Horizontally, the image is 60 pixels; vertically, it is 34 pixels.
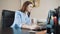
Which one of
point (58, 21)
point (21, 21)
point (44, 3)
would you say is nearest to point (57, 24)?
point (58, 21)

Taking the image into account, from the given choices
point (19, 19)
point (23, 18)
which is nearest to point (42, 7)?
point (23, 18)

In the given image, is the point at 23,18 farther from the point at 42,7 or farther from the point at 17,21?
the point at 42,7

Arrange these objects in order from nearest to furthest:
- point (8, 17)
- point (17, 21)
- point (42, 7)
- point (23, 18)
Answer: point (17, 21) < point (23, 18) < point (8, 17) < point (42, 7)

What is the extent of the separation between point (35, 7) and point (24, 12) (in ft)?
4.30

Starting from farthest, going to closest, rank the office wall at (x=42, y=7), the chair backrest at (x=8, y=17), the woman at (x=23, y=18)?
the office wall at (x=42, y=7) → the chair backrest at (x=8, y=17) → the woman at (x=23, y=18)

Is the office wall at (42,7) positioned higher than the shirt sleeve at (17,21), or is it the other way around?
the office wall at (42,7)

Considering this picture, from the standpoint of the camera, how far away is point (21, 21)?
2488 mm

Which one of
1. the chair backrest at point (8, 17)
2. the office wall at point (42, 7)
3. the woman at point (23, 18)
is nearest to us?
the woman at point (23, 18)

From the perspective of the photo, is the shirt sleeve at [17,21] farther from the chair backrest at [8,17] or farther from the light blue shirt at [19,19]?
the chair backrest at [8,17]

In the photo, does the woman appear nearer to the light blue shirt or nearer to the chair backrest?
the light blue shirt

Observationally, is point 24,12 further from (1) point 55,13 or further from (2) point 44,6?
(1) point 55,13

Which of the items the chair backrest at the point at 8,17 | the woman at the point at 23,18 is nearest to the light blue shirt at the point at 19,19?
the woman at the point at 23,18

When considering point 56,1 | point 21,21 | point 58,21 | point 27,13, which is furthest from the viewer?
point 56,1

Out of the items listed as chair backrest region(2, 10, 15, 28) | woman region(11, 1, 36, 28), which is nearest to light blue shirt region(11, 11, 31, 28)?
woman region(11, 1, 36, 28)
